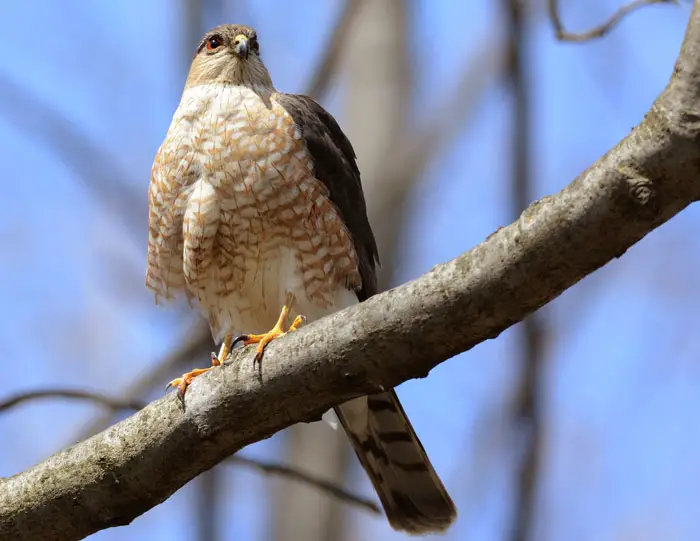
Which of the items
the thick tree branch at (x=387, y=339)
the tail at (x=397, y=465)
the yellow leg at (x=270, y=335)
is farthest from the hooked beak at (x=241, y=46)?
the thick tree branch at (x=387, y=339)

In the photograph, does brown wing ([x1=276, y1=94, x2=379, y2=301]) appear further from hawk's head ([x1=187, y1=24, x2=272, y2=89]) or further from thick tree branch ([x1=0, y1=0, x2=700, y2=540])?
thick tree branch ([x1=0, y1=0, x2=700, y2=540])

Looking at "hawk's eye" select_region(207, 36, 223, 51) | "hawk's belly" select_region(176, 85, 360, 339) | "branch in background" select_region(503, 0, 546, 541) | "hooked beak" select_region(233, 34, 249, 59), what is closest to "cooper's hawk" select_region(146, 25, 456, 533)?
"hawk's belly" select_region(176, 85, 360, 339)

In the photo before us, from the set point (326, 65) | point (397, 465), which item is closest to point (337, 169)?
point (326, 65)

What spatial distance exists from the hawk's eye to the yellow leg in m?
1.79

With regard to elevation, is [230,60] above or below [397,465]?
above

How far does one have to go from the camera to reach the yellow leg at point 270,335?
3384 millimetres

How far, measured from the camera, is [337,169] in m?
5.10

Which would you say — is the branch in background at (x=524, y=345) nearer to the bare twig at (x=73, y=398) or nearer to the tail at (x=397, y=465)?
the tail at (x=397, y=465)

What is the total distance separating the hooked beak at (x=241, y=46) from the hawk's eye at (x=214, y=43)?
129 millimetres

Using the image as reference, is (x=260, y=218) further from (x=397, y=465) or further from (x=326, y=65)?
(x=397, y=465)

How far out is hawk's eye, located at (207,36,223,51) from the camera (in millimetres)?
5871

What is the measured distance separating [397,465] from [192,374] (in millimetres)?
1375

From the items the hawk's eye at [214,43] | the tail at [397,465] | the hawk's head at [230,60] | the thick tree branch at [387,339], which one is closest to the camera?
the thick tree branch at [387,339]

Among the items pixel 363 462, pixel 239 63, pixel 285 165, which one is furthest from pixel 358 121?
pixel 363 462
